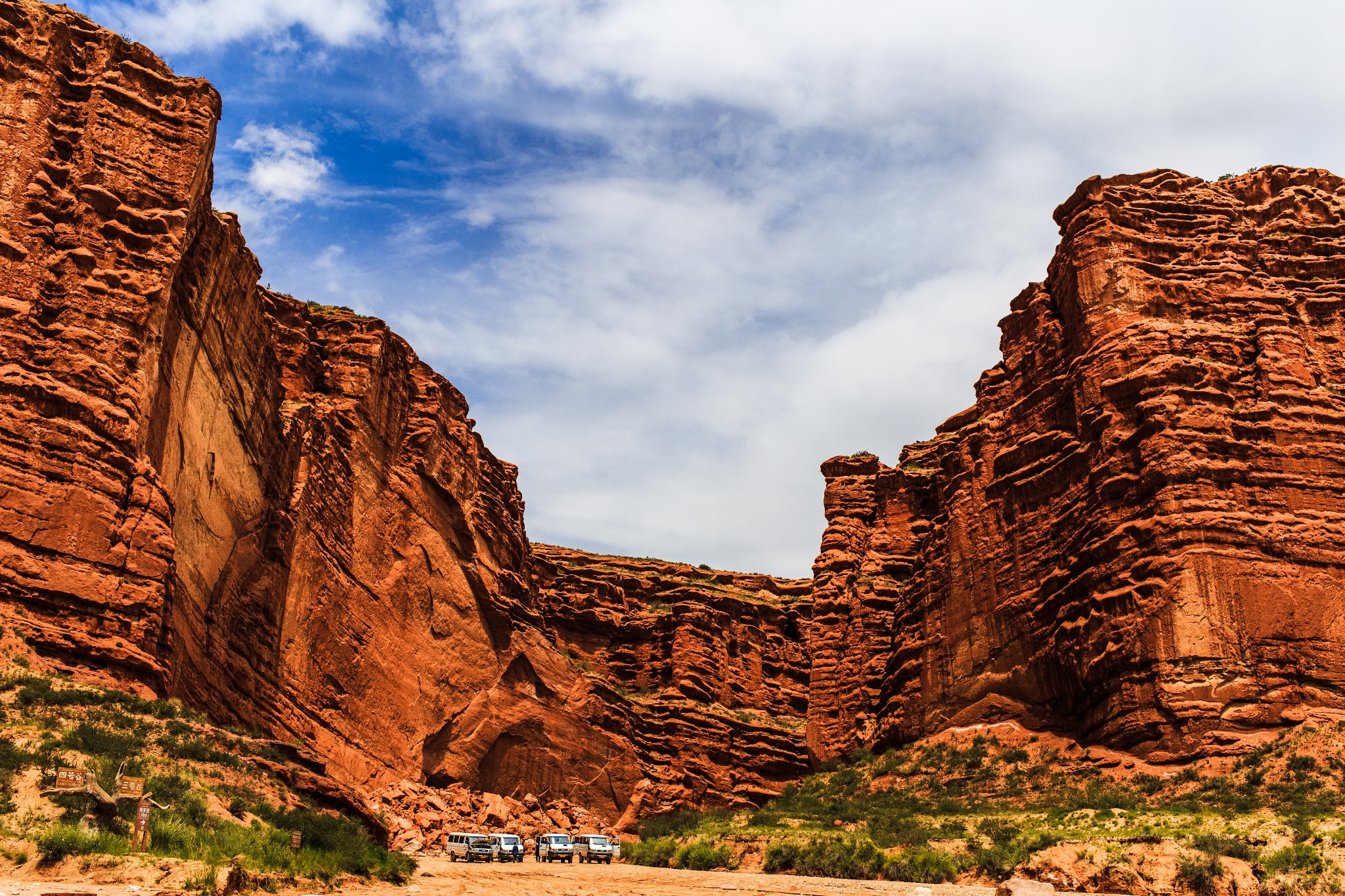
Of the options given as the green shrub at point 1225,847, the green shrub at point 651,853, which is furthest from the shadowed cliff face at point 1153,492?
the green shrub at point 651,853

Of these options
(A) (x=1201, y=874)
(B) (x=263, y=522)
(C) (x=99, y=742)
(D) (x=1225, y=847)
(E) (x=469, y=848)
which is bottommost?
(E) (x=469, y=848)

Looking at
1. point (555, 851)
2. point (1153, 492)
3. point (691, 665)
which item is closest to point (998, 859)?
point (1153, 492)

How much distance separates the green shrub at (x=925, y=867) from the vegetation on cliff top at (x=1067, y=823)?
4 centimetres

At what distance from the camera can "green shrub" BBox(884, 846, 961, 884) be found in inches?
1165

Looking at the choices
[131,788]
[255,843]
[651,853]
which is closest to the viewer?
[131,788]

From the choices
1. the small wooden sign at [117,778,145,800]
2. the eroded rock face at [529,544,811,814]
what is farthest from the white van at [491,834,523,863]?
the small wooden sign at [117,778,145,800]

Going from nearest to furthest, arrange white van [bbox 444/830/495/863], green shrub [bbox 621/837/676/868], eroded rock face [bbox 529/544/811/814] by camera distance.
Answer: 1. white van [bbox 444/830/495/863]
2. green shrub [bbox 621/837/676/868]
3. eroded rock face [bbox 529/544/811/814]

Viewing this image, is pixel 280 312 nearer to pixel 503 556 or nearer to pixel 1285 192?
pixel 503 556

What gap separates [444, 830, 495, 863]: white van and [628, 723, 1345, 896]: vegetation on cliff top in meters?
7.27

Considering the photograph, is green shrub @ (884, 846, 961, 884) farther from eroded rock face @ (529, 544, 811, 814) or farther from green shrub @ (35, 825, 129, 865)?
eroded rock face @ (529, 544, 811, 814)

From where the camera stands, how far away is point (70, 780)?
51.3 ft

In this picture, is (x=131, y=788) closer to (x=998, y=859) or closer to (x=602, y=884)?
(x=602, y=884)

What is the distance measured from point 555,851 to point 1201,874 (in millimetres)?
23794

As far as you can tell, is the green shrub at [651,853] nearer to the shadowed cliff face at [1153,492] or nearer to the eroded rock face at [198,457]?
the eroded rock face at [198,457]
